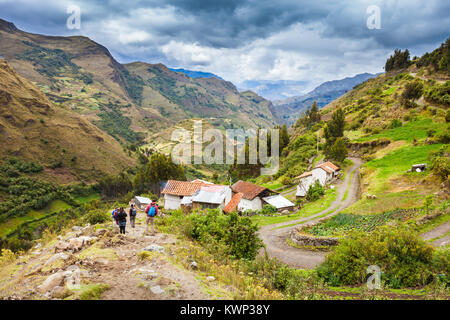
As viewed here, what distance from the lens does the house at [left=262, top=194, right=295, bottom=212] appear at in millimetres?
34597

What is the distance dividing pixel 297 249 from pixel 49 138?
139216mm

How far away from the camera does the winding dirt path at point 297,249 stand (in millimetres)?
17719

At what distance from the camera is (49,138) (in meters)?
123

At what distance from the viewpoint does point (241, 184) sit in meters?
42.7

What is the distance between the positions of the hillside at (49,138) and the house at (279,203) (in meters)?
107

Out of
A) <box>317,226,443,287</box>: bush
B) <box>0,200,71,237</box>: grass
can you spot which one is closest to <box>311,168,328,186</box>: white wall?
<box>317,226,443,287</box>: bush

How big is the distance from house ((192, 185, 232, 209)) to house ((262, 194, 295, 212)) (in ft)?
19.1

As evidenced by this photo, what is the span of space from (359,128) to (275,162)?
2405 cm

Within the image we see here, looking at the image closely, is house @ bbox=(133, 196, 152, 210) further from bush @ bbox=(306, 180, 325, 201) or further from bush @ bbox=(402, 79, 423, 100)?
bush @ bbox=(402, 79, 423, 100)

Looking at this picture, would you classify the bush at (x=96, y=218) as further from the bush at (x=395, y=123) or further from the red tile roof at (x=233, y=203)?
the bush at (x=395, y=123)

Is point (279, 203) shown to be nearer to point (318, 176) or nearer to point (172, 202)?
point (318, 176)

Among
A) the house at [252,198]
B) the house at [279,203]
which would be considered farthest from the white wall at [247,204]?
the house at [279,203]
